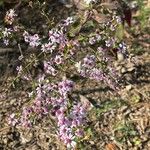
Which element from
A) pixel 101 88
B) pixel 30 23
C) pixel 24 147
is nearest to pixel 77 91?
pixel 101 88

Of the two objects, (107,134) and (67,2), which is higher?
(67,2)

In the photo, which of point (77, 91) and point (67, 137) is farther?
point (77, 91)

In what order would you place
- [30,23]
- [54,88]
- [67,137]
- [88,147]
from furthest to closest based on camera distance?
[30,23] → [88,147] → [54,88] → [67,137]

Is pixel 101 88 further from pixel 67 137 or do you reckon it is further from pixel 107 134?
pixel 67 137

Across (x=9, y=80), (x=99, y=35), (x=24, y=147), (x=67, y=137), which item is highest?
(x=99, y=35)

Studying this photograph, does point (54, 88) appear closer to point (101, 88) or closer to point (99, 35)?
point (99, 35)

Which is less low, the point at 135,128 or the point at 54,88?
the point at 54,88

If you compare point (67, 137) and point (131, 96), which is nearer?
point (67, 137)

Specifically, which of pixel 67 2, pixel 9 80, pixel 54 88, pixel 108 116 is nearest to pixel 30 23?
pixel 67 2

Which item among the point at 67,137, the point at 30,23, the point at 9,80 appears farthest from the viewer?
the point at 30,23
